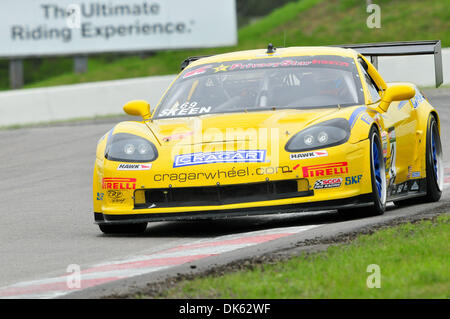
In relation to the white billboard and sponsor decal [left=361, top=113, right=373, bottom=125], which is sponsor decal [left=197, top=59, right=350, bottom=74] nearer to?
sponsor decal [left=361, top=113, right=373, bottom=125]

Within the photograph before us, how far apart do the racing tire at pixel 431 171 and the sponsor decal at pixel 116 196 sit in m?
2.62

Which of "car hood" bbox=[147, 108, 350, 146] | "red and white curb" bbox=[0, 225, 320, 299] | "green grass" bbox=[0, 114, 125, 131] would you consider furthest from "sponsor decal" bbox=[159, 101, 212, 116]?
"green grass" bbox=[0, 114, 125, 131]

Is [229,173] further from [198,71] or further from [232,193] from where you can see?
[198,71]

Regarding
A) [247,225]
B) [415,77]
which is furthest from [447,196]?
[415,77]

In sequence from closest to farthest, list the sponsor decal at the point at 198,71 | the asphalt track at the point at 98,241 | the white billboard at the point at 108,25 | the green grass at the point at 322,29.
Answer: the asphalt track at the point at 98,241, the sponsor decal at the point at 198,71, the green grass at the point at 322,29, the white billboard at the point at 108,25

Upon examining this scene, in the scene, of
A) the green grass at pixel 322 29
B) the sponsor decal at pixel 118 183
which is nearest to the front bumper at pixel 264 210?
the sponsor decal at pixel 118 183

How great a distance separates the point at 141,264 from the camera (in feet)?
20.9

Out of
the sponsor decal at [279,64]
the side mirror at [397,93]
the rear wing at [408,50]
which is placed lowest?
the side mirror at [397,93]

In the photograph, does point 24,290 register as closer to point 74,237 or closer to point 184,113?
point 74,237

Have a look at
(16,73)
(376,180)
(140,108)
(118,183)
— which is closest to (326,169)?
(376,180)

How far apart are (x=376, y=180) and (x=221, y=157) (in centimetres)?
120

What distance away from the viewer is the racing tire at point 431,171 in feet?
30.1

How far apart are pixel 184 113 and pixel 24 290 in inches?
132

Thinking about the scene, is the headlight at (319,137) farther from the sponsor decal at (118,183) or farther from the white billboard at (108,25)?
the white billboard at (108,25)
